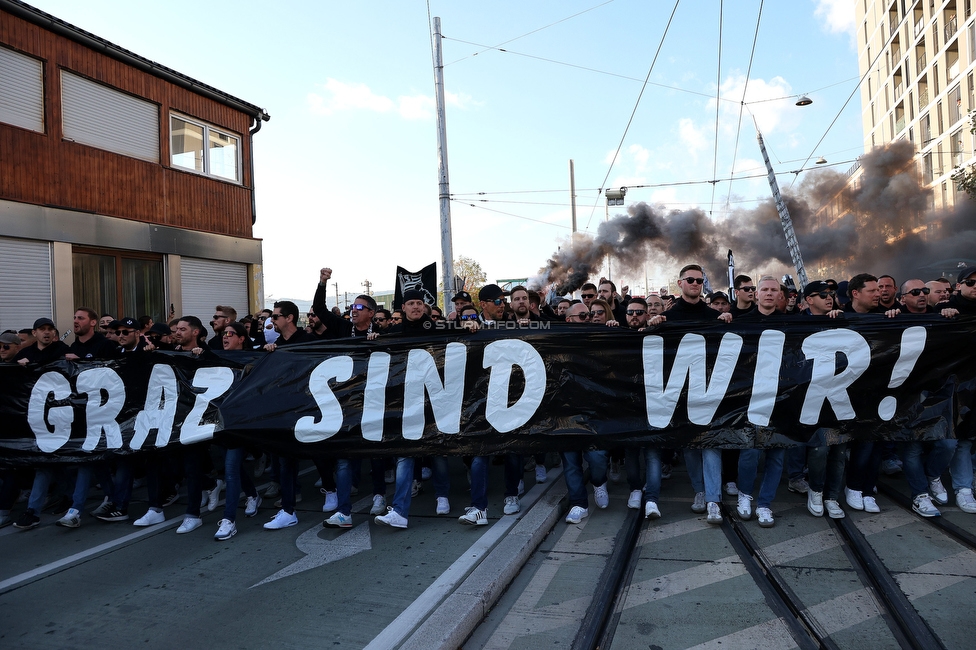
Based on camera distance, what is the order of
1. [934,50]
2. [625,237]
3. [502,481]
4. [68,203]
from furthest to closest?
[934,50], [625,237], [68,203], [502,481]

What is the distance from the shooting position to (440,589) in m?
3.79

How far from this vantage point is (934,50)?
135ft

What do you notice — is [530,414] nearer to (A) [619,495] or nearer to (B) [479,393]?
(B) [479,393]

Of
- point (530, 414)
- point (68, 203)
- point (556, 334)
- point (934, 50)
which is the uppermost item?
point (934, 50)

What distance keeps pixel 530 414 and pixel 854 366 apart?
8.77 ft

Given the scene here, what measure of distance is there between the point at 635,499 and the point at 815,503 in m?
Result: 1.42

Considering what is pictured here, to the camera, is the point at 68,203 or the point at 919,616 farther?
the point at 68,203

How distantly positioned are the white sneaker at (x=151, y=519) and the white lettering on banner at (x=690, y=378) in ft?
14.2

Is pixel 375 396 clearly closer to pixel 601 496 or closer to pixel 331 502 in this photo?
pixel 331 502

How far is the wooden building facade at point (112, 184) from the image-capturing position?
1089cm

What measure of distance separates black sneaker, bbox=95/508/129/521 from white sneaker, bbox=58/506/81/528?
0.51 ft

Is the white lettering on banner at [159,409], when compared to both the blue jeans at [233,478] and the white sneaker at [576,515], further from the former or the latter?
the white sneaker at [576,515]

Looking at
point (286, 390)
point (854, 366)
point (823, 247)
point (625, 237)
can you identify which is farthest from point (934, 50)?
point (286, 390)

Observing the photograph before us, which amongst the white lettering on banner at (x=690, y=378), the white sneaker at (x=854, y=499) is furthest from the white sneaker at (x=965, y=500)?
the white lettering on banner at (x=690, y=378)
